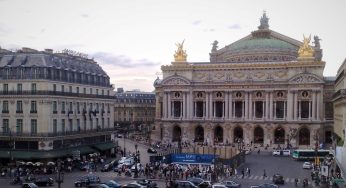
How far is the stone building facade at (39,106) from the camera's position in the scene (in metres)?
64.4

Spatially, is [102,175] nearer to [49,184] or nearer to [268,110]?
[49,184]

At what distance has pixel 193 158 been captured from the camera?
208 ft

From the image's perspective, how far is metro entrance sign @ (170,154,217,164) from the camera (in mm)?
62500

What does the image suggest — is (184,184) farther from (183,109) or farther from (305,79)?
(183,109)

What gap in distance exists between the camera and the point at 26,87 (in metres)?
65.3

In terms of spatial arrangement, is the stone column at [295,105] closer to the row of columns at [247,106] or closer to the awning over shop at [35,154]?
the row of columns at [247,106]

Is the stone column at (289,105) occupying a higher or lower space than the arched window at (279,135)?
higher

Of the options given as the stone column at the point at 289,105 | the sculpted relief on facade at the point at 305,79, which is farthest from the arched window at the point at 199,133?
the sculpted relief on facade at the point at 305,79

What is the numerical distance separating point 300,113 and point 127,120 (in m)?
69.7

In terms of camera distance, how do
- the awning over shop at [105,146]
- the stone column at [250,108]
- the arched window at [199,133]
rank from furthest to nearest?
the arched window at [199,133] → the stone column at [250,108] → the awning over shop at [105,146]

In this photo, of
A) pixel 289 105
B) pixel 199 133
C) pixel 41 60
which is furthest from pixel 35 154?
pixel 289 105

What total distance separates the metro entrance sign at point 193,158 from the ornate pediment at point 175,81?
48.3m

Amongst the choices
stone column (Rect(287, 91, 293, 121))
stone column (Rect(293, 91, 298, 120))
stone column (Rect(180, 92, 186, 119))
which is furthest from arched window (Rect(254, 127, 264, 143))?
stone column (Rect(180, 92, 186, 119))

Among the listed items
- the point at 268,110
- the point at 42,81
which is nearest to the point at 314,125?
the point at 268,110
